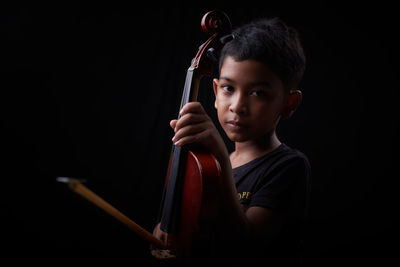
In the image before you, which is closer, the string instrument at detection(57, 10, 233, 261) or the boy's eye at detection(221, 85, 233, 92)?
the string instrument at detection(57, 10, 233, 261)

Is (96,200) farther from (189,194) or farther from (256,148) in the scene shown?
(256,148)

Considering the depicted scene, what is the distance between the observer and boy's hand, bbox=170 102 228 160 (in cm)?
55

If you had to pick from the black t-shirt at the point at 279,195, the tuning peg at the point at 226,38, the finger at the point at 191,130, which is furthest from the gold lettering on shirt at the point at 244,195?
the tuning peg at the point at 226,38

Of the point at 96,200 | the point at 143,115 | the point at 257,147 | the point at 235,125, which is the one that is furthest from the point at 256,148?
the point at 143,115

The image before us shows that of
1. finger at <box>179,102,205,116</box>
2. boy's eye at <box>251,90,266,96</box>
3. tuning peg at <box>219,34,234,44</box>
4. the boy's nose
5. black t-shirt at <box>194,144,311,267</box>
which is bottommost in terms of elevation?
black t-shirt at <box>194,144,311,267</box>

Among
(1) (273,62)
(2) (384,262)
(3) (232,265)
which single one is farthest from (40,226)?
(2) (384,262)

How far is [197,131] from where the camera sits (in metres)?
0.55

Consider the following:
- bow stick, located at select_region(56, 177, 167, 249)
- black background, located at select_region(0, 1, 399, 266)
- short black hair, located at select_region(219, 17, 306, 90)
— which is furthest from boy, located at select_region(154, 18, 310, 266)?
black background, located at select_region(0, 1, 399, 266)

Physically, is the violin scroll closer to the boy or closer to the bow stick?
the boy

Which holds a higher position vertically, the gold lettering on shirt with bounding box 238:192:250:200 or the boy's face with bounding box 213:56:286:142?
the boy's face with bounding box 213:56:286:142

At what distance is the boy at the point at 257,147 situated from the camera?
562 millimetres

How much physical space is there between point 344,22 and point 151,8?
897 mm

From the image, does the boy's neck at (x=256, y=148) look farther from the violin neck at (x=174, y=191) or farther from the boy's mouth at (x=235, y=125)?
the violin neck at (x=174, y=191)

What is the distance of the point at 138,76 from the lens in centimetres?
132
